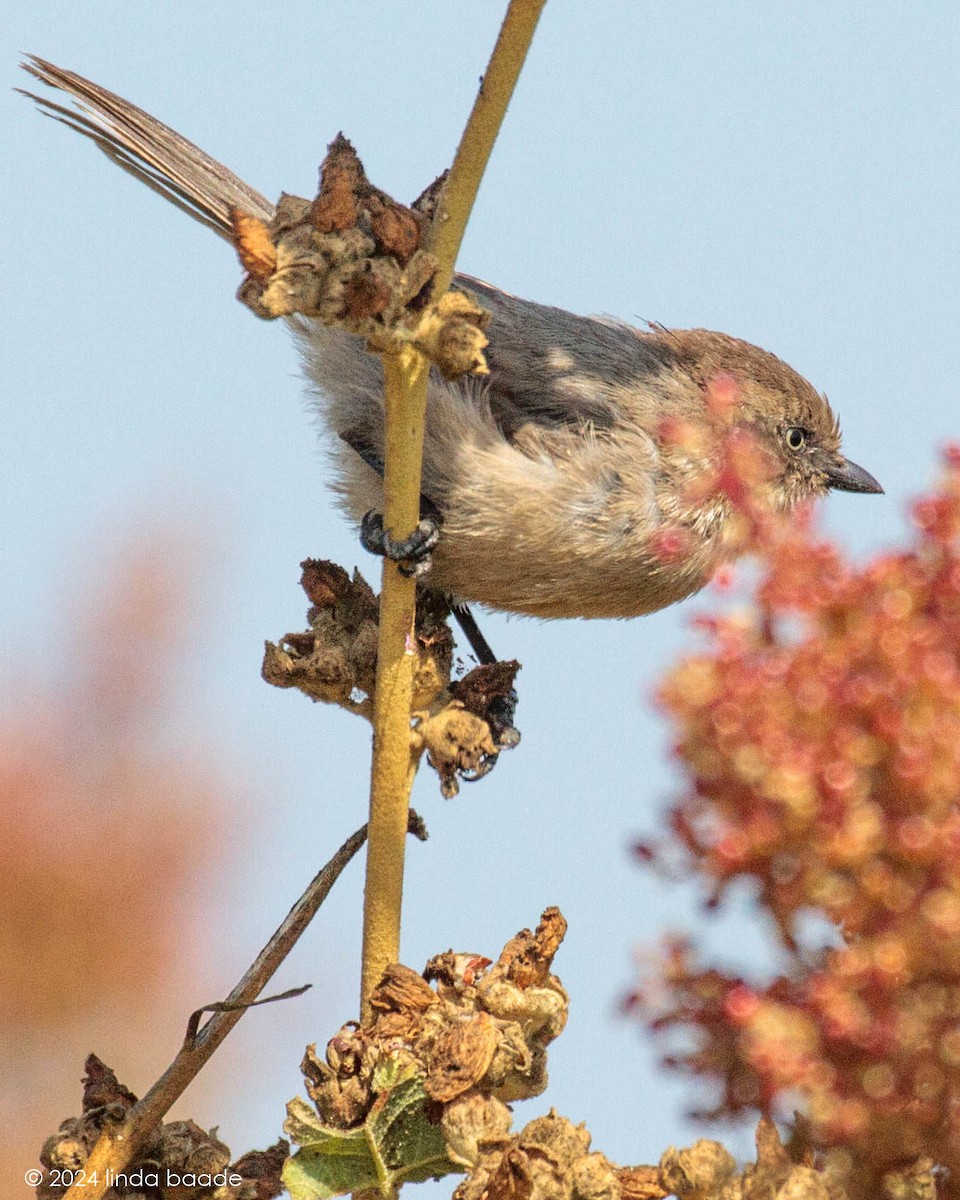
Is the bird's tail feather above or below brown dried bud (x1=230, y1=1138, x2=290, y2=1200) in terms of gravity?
above

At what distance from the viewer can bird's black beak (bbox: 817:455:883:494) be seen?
5312mm

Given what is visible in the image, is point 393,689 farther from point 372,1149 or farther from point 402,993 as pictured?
point 372,1149

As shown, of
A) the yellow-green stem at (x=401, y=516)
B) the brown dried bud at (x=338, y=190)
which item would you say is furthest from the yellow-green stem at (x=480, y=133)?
the brown dried bud at (x=338, y=190)

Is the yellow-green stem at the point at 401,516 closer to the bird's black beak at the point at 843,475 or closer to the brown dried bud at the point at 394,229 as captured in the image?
the brown dried bud at the point at 394,229

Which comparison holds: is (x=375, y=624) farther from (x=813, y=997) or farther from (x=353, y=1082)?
(x=813, y=997)

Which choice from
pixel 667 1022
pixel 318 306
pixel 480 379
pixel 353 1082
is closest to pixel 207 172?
pixel 480 379

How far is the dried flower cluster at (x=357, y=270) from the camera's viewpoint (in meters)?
2.25

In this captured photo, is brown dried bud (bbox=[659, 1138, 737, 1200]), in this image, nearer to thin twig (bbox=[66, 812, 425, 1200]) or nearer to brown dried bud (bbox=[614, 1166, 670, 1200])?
brown dried bud (bbox=[614, 1166, 670, 1200])

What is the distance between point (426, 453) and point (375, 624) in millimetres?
1775

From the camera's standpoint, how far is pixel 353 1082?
229 cm

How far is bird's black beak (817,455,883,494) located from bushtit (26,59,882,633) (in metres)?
0.56

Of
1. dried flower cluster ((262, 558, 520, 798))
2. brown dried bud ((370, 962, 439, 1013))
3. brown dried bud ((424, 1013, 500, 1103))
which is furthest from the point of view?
dried flower cluster ((262, 558, 520, 798))

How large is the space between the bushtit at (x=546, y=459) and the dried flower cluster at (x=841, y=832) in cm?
252

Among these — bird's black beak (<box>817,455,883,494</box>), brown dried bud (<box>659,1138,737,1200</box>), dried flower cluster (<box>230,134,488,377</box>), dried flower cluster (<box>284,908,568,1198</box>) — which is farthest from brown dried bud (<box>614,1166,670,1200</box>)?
bird's black beak (<box>817,455,883,494</box>)
